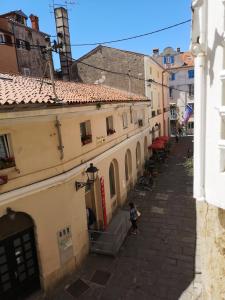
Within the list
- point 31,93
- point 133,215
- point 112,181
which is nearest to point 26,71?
point 112,181

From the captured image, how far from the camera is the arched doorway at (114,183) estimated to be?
1405 centimetres

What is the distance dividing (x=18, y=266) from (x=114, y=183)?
24.2ft

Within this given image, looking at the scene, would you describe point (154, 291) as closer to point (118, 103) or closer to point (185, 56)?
point (118, 103)

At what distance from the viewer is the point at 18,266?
8.25 metres

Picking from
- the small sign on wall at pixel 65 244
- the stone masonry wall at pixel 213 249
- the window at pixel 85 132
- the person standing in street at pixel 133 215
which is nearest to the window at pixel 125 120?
the window at pixel 85 132

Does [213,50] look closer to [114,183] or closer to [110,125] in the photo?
[110,125]

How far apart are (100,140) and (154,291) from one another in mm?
6735

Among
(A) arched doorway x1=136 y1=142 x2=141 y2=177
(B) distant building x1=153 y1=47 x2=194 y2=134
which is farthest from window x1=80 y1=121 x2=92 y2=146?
(B) distant building x1=153 y1=47 x2=194 y2=134

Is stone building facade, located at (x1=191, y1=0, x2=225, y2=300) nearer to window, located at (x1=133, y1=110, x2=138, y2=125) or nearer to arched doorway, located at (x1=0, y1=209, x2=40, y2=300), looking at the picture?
arched doorway, located at (x1=0, y1=209, x2=40, y2=300)

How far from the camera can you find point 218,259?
3775 mm

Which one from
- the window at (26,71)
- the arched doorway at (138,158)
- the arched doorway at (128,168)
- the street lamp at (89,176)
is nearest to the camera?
the street lamp at (89,176)

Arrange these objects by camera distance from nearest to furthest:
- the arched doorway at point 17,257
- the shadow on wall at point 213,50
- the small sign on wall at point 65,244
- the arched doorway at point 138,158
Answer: the shadow on wall at point 213,50
the arched doorway at point 17,257
the small sign on wall at point 65,244
the arched doorway at point 138,158

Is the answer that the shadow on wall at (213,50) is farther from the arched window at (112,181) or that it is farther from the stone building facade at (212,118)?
the arched window at (112,181)

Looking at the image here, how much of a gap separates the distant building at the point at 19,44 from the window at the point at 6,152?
14.5m
